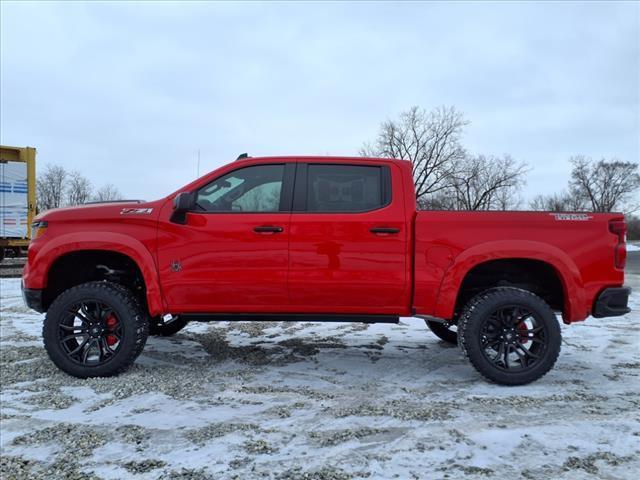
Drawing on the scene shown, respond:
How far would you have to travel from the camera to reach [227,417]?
301 cm

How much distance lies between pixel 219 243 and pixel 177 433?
159cm

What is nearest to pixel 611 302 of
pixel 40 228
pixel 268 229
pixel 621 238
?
pixel 621 238

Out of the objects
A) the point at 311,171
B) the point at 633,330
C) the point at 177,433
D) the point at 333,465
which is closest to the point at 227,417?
the point at 177,433

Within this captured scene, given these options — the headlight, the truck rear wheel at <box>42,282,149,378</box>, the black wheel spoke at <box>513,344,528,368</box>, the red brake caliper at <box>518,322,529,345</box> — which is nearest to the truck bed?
the red brake caliper at <box>518,322,529,345</box>

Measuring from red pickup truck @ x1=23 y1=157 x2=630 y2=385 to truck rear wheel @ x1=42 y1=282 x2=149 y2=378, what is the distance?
0.01 m

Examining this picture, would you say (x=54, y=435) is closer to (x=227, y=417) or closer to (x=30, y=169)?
(x=227, y=417)

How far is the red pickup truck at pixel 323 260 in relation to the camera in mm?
3705

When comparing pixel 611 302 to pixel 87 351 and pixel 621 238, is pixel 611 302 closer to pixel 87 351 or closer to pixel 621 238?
pixel 621 238

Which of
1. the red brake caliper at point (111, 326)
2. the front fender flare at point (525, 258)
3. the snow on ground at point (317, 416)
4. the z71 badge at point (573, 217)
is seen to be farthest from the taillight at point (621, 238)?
the red brake caliper at point (111, 326)

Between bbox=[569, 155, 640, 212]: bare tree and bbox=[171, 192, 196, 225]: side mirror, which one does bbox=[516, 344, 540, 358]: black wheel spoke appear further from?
bbox=[569, 155, 640, 212]: bare tree

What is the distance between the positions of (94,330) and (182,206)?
1.35 meters

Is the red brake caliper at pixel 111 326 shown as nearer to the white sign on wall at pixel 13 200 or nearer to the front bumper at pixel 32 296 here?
the front bumper at pixel 32 296

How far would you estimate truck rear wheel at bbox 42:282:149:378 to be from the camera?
3.86m

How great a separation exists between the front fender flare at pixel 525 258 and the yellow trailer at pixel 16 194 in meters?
13.7
